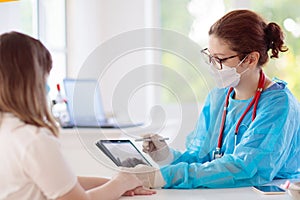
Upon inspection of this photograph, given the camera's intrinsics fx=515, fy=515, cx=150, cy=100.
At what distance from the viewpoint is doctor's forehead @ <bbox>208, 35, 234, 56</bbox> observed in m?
1.79

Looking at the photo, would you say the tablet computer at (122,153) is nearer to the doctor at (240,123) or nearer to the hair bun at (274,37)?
the doctor at (240,123)

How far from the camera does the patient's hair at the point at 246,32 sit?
1773 mm

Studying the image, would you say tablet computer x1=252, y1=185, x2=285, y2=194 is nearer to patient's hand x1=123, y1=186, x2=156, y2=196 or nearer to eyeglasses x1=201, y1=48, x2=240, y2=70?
patient's hand x1=123, y1=186, x2=156, y2=196

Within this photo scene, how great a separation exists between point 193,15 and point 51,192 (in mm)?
2889

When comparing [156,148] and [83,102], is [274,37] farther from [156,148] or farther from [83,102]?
[83,102]

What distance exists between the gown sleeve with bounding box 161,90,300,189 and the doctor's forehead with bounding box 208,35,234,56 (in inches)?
10.0

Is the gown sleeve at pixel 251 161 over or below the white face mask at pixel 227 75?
below

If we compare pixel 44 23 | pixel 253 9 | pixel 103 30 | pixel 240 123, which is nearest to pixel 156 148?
pixel 240 123

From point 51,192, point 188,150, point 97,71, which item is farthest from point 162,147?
point 97,71

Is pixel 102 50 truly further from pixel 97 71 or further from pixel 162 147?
pixel 162 147

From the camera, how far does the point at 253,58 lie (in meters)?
1.81

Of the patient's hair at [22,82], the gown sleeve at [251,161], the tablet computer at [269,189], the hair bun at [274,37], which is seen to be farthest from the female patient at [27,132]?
the hair bun at [274,37]

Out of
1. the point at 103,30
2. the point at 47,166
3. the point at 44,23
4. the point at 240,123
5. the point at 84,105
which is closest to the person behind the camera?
the point at 47,166

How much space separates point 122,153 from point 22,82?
1.77ft
